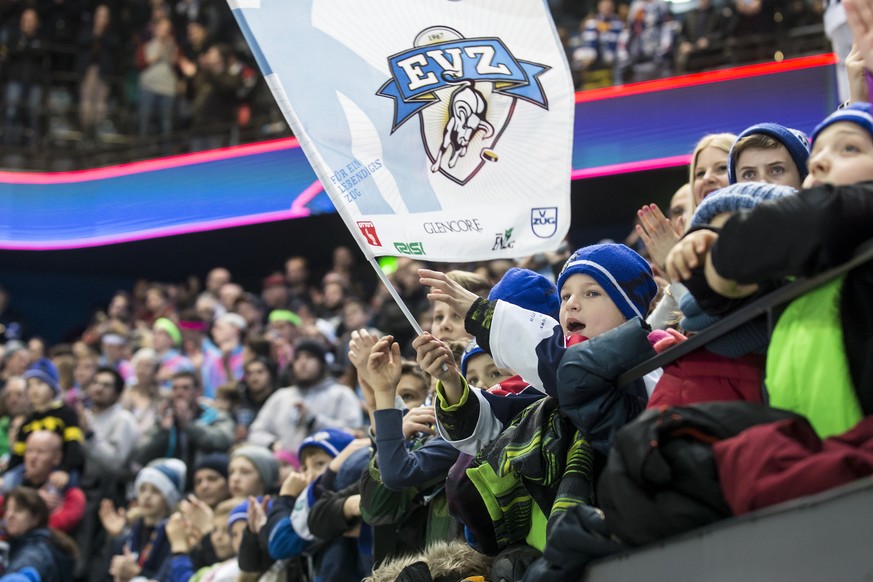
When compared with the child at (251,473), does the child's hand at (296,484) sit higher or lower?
higher

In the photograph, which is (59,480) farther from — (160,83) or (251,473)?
(160,83)

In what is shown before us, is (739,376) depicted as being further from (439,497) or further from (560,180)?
(439,497)

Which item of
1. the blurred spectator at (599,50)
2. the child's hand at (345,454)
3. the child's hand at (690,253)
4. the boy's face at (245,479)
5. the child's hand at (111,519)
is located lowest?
the child's hand at (111,519)

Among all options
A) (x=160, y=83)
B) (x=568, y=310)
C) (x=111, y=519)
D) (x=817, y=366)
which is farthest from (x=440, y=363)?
(x=160, y=83)

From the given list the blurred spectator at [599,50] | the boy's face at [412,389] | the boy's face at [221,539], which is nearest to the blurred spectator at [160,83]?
the blurred spectator at [599,50]

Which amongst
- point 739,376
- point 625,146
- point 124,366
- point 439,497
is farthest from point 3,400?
point 739,376

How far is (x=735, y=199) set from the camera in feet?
8.48

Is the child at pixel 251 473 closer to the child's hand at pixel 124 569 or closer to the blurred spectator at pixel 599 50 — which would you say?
the child's hand at pixel 124 569

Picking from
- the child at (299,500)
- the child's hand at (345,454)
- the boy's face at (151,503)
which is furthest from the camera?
the boy's face at (151,503)

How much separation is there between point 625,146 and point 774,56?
4.90ft

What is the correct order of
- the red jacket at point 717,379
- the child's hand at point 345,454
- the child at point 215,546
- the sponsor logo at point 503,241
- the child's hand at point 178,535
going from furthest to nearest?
1. the child's hand at point 178,535
2. the child at point 215,546
3. the child's hand at point 345,454
4. the sponsor logo at point 503,241
5. the red jacket at point 717,379

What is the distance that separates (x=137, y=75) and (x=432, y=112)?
40.4ft

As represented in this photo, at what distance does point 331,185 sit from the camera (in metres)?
3.60

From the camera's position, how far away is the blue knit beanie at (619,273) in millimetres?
3141
